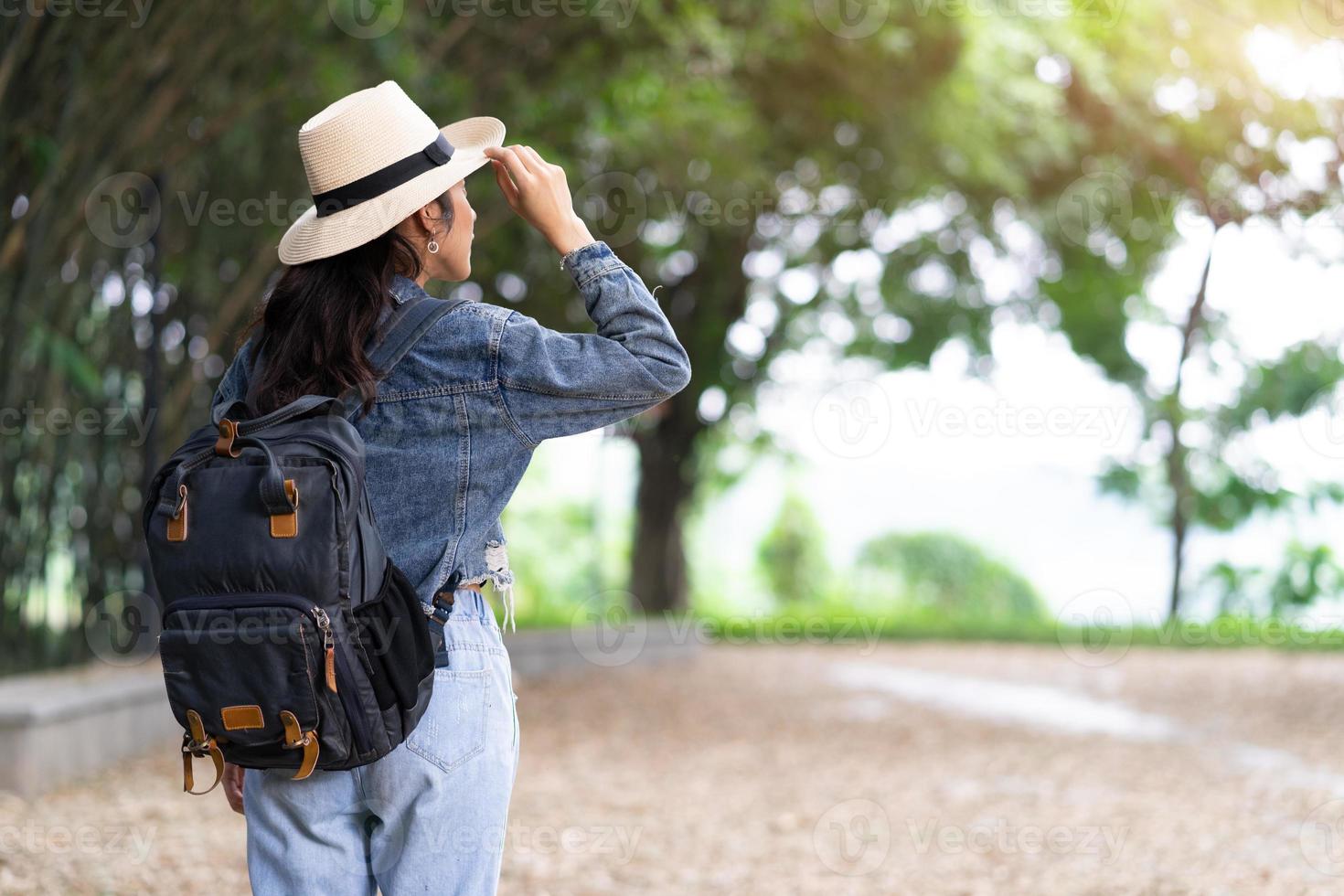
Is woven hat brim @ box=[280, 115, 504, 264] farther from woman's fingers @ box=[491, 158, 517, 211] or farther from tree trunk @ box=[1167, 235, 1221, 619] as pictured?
tree trunk @ box=[1167, 235, 1221, 619]

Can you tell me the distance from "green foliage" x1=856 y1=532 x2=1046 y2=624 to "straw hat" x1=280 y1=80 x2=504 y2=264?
17845 millimetres

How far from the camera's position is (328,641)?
52.3 inches

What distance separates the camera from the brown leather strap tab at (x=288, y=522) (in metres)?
1.31

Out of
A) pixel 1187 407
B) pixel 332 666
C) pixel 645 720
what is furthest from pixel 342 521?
pixel 1187 407

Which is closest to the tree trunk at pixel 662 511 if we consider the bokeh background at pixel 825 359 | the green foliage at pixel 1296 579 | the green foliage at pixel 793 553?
the bokeh background at pixel 825 359

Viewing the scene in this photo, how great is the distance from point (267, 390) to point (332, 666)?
0.33 m

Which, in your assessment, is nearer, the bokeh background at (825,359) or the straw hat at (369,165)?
the straw hat at (369,165)

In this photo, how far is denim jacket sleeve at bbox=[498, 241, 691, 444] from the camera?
56.2 inches

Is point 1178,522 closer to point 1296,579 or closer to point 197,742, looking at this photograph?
point 1296,579

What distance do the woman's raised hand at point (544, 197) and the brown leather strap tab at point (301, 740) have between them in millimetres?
614

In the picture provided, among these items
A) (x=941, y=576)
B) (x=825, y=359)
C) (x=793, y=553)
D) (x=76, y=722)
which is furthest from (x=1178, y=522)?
(x=76, y=722)

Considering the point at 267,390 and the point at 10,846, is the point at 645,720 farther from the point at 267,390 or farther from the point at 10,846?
the point at 267,390

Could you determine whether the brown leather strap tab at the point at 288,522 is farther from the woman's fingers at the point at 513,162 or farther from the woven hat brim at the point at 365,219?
the woman's fingers at the point at 513,162

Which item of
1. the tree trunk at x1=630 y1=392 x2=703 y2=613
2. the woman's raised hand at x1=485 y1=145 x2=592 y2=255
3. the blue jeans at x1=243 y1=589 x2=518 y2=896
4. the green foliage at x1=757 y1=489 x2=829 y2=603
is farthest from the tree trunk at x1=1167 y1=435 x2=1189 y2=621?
the blue jeans at x1=243 y1=589 x2=518 y2=896
